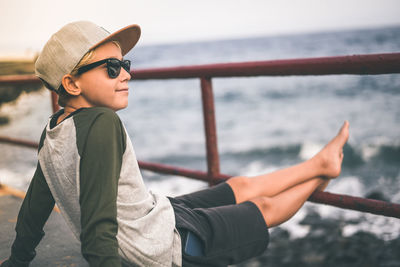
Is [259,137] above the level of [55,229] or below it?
below

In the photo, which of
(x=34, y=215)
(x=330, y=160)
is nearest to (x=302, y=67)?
(x=330, y=160)

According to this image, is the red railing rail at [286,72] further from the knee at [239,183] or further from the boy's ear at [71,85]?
the boy's ear at [71,85]

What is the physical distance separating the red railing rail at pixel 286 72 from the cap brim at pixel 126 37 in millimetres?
632

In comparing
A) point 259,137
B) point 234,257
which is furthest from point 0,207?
point 259,137

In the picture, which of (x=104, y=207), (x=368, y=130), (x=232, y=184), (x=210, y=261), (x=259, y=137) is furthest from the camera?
(x=259, y=137)

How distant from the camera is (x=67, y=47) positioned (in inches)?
46.6

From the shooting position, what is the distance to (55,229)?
1.88 m

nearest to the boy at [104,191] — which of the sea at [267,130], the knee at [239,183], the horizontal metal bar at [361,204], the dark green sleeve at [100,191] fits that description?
the dark green sleeve at [100,191]

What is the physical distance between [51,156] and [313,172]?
3.81ft

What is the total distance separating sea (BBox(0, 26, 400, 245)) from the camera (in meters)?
7.40

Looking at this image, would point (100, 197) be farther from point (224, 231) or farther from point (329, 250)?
point (329, 250)

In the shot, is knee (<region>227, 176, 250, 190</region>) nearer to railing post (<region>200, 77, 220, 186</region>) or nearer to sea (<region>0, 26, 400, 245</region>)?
railing post (<region>200, 77, 220, 186</region>)

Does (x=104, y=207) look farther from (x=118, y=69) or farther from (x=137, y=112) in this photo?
(x=137, y=112)

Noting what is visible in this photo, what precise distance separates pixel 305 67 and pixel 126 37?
2.47 feet
